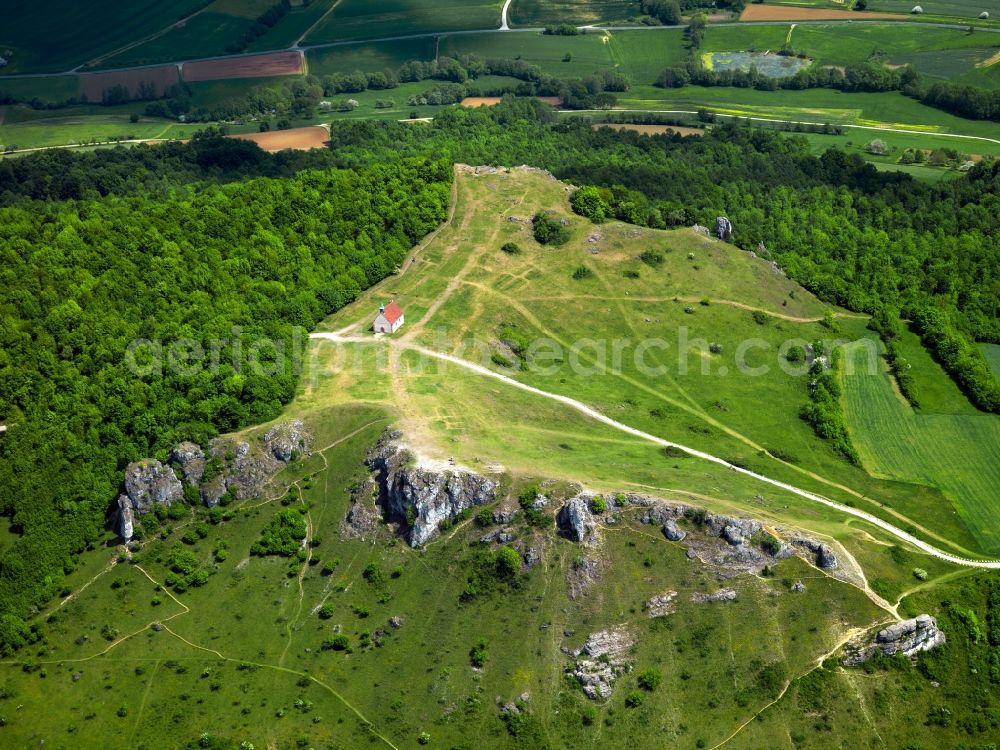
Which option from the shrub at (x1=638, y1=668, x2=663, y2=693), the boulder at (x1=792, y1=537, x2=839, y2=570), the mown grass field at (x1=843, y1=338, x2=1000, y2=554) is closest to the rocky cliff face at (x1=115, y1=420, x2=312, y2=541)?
the shrub at (x1=638, y1=668, x2=663, y2=693)

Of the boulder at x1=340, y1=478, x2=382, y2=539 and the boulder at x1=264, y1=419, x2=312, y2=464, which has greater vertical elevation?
the boulder at x1=264, y1=419, x2=312, y2=464

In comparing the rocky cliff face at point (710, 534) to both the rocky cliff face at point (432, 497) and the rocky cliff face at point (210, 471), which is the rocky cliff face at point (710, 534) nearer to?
the rocky cliff face at point (432, 497)

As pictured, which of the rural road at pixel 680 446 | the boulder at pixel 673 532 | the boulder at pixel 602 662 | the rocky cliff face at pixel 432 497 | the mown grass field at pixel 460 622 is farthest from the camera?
the rocky cliff face at pixel 432 497

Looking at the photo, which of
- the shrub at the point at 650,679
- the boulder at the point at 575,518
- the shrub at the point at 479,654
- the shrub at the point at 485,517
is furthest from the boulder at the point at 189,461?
the shrub at the point at 650,679

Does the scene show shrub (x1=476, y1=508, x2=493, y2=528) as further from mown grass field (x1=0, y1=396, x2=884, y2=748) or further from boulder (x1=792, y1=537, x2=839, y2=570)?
boulder (x1=792, y1=537, x2=839, y2=570)

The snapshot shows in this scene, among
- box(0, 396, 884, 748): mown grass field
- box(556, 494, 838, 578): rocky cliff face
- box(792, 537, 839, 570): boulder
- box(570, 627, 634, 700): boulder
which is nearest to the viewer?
box(0, 396, 884, 748): mown grass field

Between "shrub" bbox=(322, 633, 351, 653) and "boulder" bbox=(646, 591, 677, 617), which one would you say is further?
"shrub" bbox=(322, 633, 351, 653)
